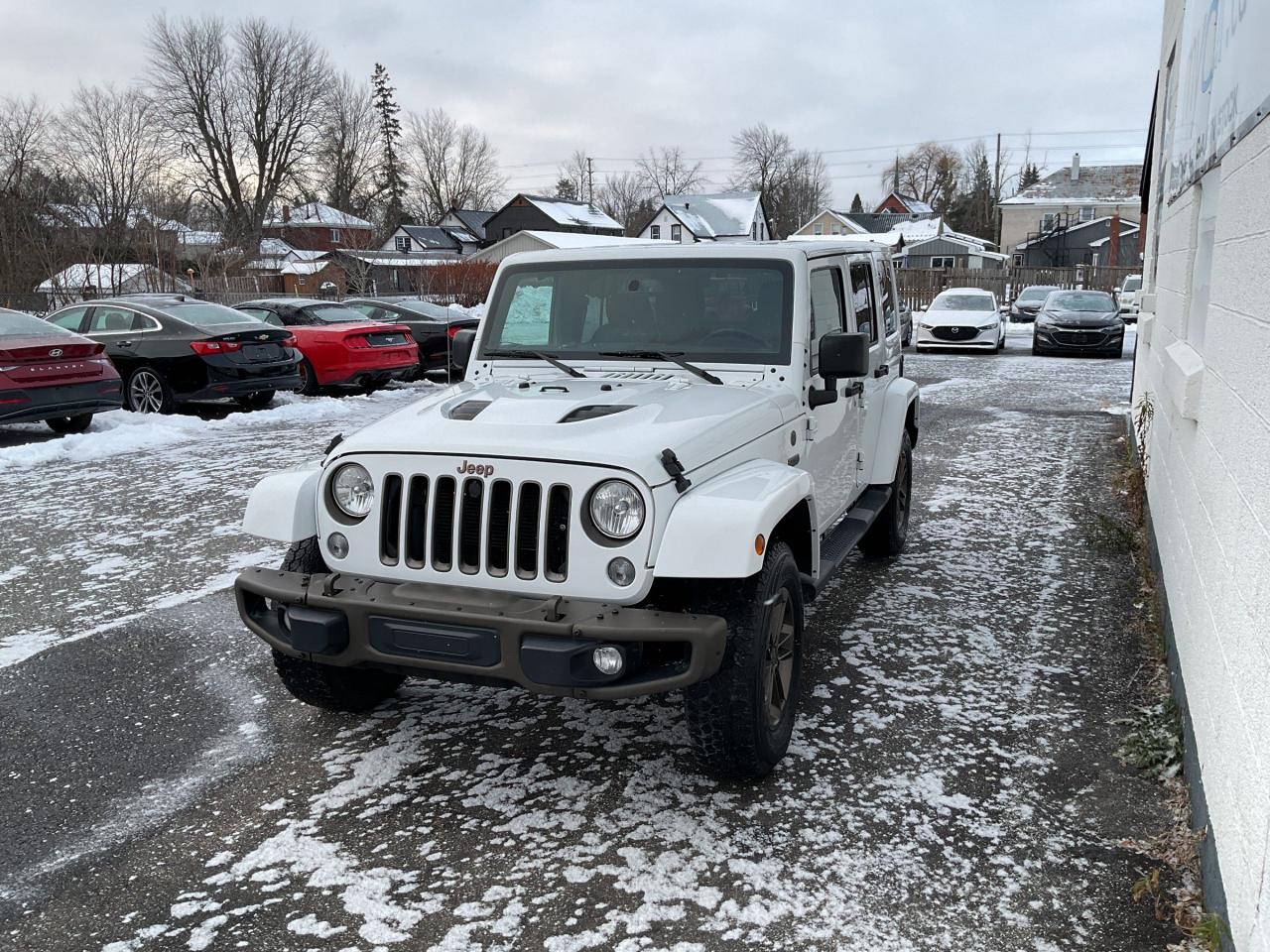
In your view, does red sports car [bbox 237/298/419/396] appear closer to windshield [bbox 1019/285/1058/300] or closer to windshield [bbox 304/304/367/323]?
windshield [bbox 304/304/367/323]

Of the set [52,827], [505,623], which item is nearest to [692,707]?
[505,623]

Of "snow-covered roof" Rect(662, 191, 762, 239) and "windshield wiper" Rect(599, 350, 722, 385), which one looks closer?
"windshield wiper" Rect(599, 350, 722, 385)

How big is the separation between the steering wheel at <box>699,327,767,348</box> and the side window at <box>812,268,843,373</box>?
0.27 meters

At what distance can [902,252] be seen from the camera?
59375 millimetres

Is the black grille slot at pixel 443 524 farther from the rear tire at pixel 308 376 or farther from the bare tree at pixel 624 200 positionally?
the bare tree at pixel 624 200

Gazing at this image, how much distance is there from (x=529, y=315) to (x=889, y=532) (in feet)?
9.12

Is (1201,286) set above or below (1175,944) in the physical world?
above

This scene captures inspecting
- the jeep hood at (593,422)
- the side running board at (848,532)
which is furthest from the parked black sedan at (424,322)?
the jeep hood at (593,422)

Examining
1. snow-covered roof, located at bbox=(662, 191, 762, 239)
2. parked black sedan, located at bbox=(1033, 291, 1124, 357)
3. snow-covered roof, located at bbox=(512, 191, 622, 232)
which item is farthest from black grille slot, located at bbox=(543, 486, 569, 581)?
snow-covered roof, located at bbox=(512, 191, 622, 232)

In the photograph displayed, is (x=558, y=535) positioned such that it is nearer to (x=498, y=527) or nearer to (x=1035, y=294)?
(x=498, y=527)

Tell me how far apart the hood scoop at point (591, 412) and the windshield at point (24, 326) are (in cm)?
901

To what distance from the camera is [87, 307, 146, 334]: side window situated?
12391 millimetres

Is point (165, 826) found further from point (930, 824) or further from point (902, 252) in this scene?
point (902, 252)

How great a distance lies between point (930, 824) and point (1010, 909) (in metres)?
0.46
